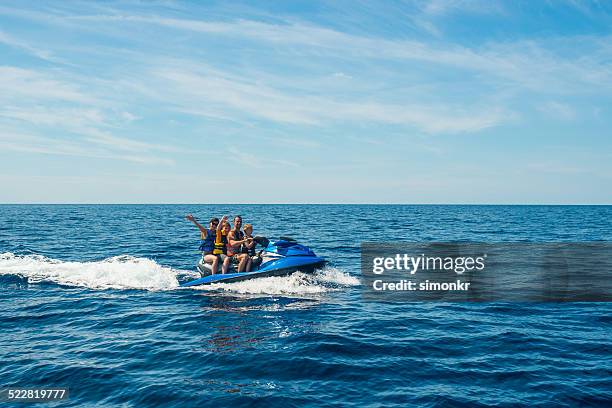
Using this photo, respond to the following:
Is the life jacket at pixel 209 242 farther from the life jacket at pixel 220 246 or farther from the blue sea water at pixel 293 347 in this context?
the blue sea water at pixel 293 347

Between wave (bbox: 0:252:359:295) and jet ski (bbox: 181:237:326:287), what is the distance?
19cm

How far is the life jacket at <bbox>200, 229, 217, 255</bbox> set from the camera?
15964 millimetres

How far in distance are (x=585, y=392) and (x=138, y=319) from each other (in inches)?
390

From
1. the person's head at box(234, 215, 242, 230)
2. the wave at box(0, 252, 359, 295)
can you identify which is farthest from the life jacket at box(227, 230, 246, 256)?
the wave at box(0, 252, 359, 295)

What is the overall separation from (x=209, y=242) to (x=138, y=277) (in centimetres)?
348

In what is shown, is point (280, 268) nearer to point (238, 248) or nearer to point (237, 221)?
point (238, 248)

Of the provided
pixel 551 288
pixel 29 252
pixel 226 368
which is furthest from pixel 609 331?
pixel 29 252

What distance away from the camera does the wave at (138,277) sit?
1477 centimetres

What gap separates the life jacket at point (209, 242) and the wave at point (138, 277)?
136 cm

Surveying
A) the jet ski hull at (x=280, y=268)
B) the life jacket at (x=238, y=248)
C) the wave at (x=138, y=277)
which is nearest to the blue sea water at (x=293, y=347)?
the wave at (x=138, y=277)

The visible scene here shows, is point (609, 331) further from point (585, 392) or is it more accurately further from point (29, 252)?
point (29, 252)

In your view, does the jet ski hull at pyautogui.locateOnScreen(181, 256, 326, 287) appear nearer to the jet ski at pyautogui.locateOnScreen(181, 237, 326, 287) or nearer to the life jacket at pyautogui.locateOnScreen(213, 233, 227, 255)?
the jet ski at pyautogui.locateOnScreen(181, 237, 326, 287)

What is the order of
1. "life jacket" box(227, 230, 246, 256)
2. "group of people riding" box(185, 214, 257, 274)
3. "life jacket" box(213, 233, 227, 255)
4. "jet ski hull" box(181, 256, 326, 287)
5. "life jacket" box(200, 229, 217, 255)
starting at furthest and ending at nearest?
"life jacket" box(200, 229, 217, 255) → "life jacket" box(213, 233, 227, 255) → "life jacket" box(227, 230, 246, 256) → "group of people riding" box(185, 214, 257, 274) → "jet ski hull" box(181, 256, 326, 287)

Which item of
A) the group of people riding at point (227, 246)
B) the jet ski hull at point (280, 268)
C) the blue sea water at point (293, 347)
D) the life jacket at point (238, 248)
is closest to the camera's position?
the blue sea water at point (293, 347)
